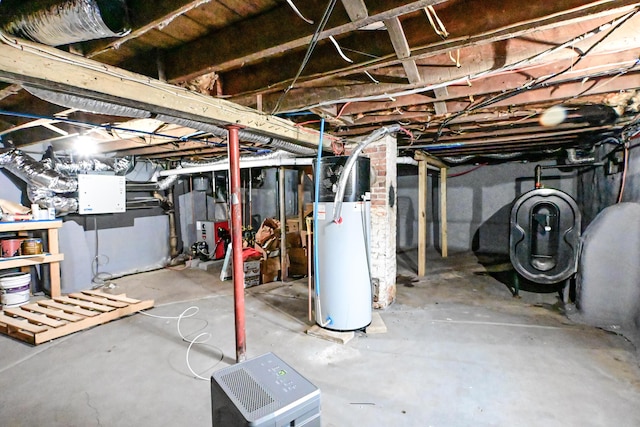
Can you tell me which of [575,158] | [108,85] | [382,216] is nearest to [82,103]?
[108,85]

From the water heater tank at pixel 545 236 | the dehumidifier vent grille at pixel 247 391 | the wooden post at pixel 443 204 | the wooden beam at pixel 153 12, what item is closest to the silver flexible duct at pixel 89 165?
the wooden beam at pixel 153 12

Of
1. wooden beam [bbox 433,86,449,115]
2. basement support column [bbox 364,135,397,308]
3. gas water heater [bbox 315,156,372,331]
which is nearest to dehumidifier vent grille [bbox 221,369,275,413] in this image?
gas water heater [bbox 315,156,372,331]

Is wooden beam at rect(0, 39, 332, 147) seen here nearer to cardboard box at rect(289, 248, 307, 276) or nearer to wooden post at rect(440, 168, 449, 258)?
cardboard box at rect(289, 248, 307, 276)

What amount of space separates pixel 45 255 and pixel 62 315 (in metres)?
1.23

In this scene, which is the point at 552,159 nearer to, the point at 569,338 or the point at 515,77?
the point at 569,338

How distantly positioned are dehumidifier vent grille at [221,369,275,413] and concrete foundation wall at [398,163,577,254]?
6.40m

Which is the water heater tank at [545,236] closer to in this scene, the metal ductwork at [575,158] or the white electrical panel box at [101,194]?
the metal ductwork at [575,158]

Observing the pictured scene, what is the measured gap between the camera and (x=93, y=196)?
184 inches

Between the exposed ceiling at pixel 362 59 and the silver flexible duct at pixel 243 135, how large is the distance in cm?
4

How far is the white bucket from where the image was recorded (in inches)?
143

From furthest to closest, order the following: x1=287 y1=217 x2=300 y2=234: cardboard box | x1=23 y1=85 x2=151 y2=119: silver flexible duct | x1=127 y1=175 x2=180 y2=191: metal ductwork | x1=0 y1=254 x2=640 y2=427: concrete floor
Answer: x1=127 y1=175 x2=180 y2=191: metal ductwork < x1=287 y1=217 x2=300 y2=234: cardboard box < x1=0 y1=254 x2=640 y2=427: concrete floor < x1=23 y1=85 x2=151 y2=119: silver flexible duct

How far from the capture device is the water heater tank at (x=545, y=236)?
3.60 meters

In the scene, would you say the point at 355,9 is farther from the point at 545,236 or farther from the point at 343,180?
the point at 545,236

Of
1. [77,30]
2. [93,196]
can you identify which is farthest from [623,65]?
[93,196]
